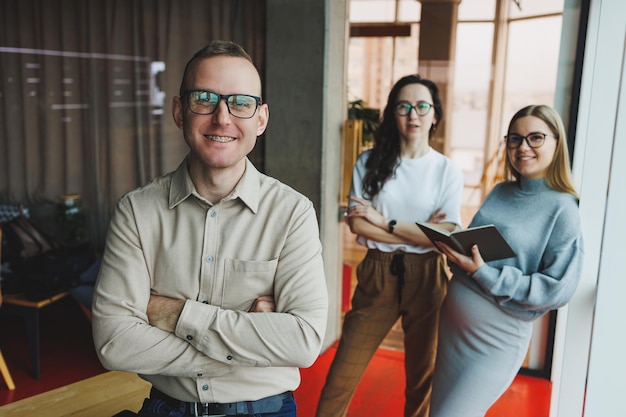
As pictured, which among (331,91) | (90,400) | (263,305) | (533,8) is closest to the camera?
(263,305)

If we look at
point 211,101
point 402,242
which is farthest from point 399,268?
point 211,101

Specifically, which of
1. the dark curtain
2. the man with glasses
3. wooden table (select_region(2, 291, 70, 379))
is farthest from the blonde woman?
the dark curtain

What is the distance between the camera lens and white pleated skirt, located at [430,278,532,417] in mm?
2131

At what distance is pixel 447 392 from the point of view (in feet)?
7.33

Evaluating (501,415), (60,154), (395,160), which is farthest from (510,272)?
(60,154)

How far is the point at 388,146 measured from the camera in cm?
276

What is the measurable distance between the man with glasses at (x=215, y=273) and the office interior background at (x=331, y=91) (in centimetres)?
109

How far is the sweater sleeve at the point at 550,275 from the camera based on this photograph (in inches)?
78.2

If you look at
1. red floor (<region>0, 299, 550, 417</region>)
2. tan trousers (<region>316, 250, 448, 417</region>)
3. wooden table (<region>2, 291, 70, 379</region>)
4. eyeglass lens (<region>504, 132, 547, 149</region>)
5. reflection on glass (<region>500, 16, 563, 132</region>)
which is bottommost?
red floor (<region>0, 299, 550, 417</region>)

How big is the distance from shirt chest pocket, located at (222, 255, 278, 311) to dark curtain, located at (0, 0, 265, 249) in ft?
11.9

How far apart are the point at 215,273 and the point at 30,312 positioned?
2.92 meters

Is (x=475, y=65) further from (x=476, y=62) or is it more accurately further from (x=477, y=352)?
(x=477, y=352)

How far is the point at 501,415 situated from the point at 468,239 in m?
1.73

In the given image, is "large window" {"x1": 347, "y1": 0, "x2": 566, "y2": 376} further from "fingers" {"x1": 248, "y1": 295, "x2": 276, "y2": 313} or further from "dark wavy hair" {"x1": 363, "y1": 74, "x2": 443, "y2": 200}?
"fingers" {"x1": 248, "y1": 295, "x2": 276, "y2": 313}
